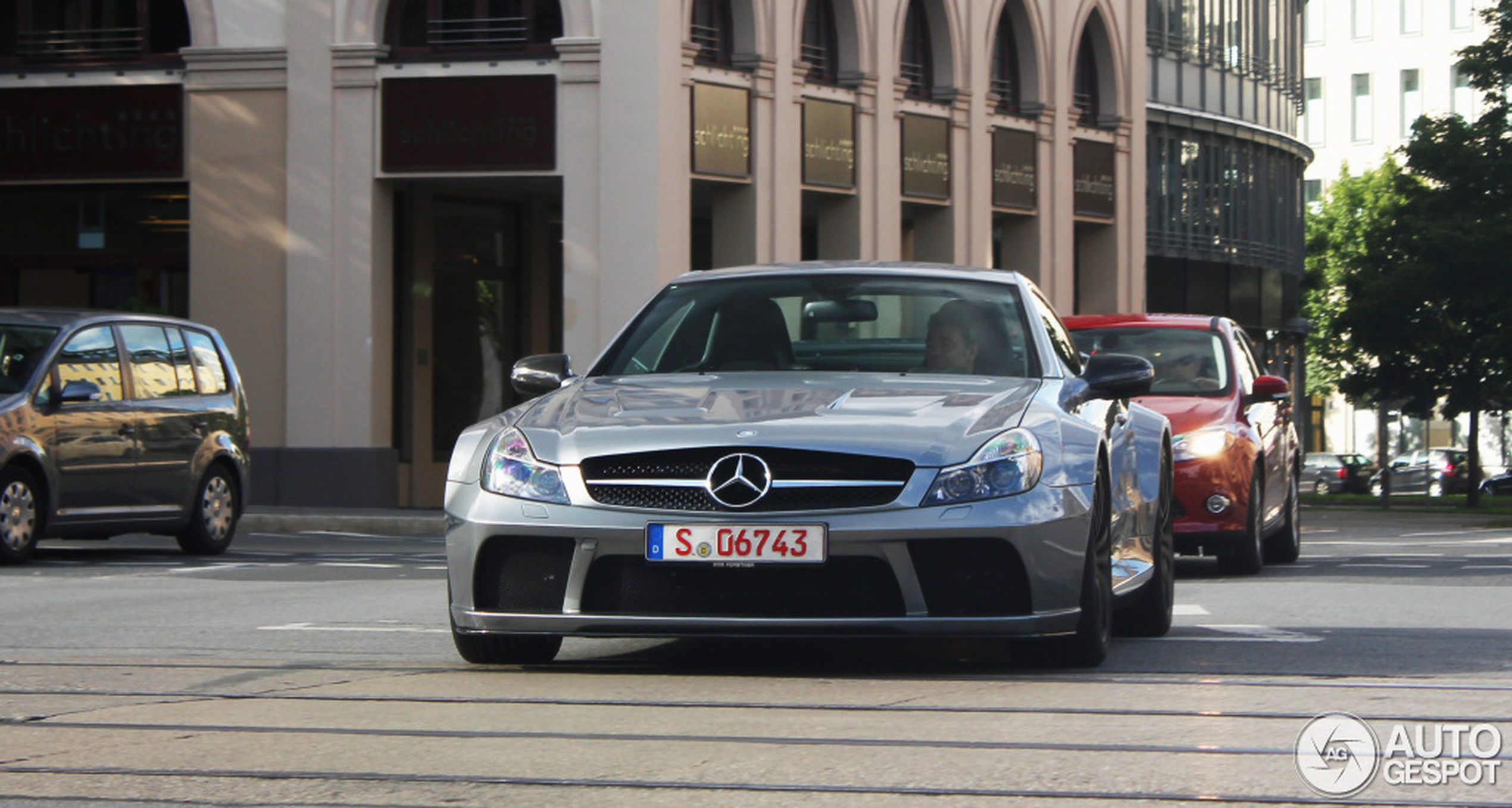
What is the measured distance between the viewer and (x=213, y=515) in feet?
56.1

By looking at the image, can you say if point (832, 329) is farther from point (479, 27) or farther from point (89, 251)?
point (89, 251)

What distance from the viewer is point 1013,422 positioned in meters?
Result: 7.38

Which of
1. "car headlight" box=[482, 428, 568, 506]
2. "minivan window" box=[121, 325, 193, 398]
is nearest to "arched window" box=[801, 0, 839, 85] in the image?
"minivan window" box=[121, 325, 193, 398]

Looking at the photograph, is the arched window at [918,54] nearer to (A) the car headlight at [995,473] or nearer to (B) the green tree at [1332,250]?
(B) the green tree at [1332,250]

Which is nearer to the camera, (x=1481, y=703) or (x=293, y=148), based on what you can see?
(x=1481, y=703)

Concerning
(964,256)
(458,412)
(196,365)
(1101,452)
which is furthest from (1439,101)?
(1101,452)

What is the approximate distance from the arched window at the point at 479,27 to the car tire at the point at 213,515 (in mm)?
11651

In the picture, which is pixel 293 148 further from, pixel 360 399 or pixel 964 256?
pixel 964 256

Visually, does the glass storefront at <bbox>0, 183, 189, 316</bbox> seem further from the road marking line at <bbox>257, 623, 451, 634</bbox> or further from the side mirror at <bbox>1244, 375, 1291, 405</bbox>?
the road marking line at <bbox>257, 623, 451, 634</bbox>

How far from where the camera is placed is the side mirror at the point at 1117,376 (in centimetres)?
826

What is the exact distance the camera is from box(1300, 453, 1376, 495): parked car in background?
67000mm

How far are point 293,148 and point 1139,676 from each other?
73.8 feet

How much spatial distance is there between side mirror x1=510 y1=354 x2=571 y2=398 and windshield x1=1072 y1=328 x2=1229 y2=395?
7.41 m

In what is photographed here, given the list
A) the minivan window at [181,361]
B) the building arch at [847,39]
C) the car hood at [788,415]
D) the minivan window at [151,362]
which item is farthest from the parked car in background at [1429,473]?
the car hood at [788,415]
